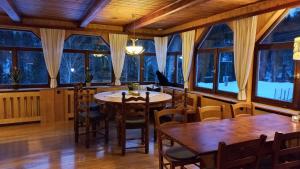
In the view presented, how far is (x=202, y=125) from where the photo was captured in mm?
2670

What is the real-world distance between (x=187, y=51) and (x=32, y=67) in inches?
147

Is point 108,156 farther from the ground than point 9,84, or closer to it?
closer to it

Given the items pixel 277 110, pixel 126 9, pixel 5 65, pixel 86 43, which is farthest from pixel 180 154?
pixel 5 65

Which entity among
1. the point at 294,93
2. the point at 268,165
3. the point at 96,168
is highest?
the point at 294,93

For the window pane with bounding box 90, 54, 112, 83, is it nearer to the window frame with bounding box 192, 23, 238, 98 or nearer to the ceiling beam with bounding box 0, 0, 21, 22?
the ceiling beam with bounding box 0, 0, 21, 22

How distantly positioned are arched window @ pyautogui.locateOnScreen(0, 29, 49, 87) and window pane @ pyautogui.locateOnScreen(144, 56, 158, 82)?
2.68 m

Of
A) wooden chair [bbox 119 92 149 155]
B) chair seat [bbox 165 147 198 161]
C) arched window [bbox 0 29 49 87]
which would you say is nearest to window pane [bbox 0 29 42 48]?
arched window [bbox 0 29 49 87]

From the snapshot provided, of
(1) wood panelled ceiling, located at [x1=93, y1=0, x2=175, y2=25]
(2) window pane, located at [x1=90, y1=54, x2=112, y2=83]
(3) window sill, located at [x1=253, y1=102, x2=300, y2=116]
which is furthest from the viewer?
(2) window pane, located at [x1=90, y1=54, x2=112, y2=83]

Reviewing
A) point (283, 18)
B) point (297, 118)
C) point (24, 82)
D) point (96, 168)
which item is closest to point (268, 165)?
point (297, 118)

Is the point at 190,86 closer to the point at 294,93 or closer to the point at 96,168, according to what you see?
the point at 294,93

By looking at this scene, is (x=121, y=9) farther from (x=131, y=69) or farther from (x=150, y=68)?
(x=150, y=68)

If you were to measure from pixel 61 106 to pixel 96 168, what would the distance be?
109 inches

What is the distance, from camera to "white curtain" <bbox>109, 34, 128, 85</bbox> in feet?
19.7

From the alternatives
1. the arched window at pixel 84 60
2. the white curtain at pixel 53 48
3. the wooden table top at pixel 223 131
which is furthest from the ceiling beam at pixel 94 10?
the wooden table top at pixel 223 131
